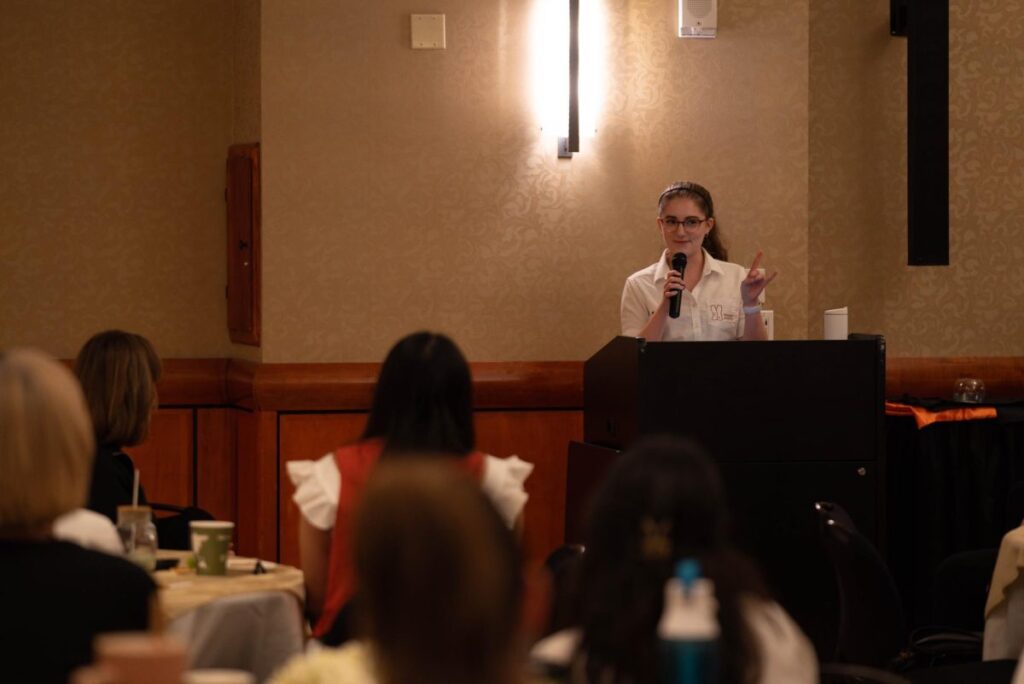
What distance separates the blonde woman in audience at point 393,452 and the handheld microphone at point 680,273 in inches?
65.8

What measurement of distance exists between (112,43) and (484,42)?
161 centimetres

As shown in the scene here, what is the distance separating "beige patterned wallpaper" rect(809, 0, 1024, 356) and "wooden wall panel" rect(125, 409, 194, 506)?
107 inches

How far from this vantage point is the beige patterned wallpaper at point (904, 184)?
6.29 meters

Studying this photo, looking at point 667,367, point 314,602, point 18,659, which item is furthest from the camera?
point 667,367

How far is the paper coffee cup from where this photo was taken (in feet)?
10.8

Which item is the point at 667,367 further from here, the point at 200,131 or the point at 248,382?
the point at 200,131

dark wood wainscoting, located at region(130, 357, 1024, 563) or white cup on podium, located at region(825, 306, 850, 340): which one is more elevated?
white cup on podium, located at region(825, 306, 850, 340)

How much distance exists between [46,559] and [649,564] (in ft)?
3.03

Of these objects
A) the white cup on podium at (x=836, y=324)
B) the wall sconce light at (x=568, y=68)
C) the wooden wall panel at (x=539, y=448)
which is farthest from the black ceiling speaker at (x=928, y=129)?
the wooden wall panel at (x=539, y=448)

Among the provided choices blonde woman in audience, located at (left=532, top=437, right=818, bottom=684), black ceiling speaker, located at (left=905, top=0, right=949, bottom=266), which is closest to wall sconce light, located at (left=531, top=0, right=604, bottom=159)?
black ceiling speaker, located at (left=905, top=0, right=949, bottom=266)

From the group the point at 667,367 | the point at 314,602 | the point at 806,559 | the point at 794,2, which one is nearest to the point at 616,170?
the point at 794,2

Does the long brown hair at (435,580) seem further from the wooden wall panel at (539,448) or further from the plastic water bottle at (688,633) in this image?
the wooden wall panel at (539,448)

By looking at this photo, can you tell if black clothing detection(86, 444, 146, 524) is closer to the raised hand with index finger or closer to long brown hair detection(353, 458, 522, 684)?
the raised hand with index finger

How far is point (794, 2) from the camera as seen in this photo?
584 cm
